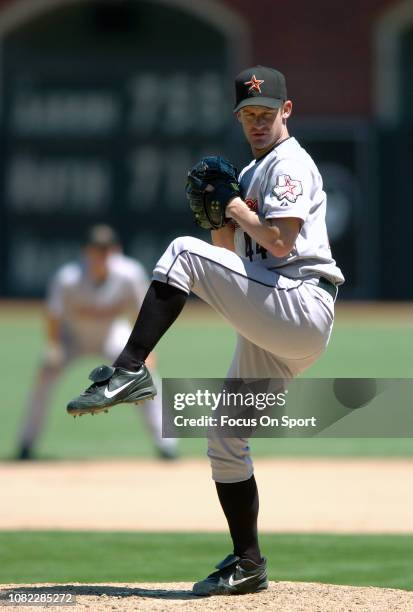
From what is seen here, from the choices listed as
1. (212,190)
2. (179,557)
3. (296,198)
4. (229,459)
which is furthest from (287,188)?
(179,557)

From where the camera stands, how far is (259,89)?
5164 mm

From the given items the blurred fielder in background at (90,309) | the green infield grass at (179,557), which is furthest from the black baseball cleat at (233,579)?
the blurred fielder in background at (90,309)

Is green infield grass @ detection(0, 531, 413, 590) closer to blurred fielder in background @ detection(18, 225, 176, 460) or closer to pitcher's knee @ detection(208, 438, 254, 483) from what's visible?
pitcher's knee @ detection(208, 438, 254, 483)

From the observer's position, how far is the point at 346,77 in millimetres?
26922

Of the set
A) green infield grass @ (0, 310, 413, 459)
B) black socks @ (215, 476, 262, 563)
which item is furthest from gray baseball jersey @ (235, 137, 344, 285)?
green infield grass @ (0, 310, 413, 459)

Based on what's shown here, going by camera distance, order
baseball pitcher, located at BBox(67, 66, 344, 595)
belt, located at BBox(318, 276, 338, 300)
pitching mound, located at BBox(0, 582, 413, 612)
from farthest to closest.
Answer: belt, located at BBox(318, 276, 338, 300), pitching mound, located at BBox(0, 582, 413, 612), baseball pitcher, located at BBox(67, 66, 344, 595)

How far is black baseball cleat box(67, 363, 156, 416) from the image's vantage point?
4867mm

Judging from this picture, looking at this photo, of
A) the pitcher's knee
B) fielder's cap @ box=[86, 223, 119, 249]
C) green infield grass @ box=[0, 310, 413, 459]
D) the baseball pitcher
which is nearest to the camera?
the baseball pitcher

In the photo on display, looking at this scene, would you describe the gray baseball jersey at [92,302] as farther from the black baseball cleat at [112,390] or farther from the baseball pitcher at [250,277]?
the black baseball cleat at [112,390]

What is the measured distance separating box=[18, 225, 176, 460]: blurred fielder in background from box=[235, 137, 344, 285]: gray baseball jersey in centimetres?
509

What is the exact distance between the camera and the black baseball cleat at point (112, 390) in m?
4.87

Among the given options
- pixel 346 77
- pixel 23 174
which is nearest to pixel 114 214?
pixel 23 174

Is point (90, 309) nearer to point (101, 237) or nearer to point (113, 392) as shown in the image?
point (101, 237)

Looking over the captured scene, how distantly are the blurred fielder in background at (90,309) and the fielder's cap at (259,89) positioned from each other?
202 inches
